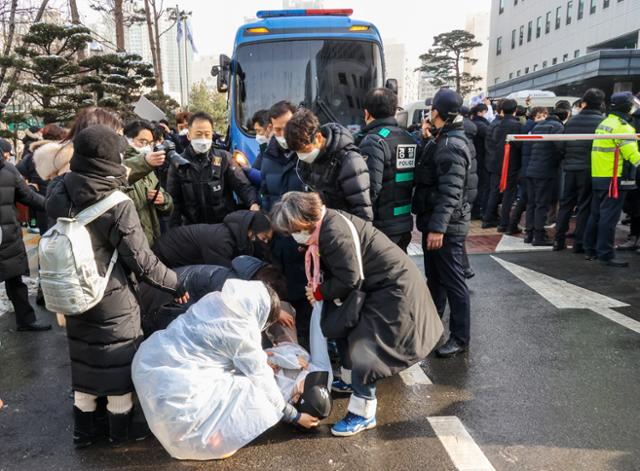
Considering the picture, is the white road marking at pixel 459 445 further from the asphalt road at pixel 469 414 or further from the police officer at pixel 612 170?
the police officer at pixel 612 170

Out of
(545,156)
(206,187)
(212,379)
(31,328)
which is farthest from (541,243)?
(31,328)

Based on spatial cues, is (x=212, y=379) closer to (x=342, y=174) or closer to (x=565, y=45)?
(x=342, y=174)

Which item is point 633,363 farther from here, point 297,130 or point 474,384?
point 297,130

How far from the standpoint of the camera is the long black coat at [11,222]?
177 inches

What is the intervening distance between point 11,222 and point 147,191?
1454mm

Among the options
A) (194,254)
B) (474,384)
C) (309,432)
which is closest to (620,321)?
(474,384)

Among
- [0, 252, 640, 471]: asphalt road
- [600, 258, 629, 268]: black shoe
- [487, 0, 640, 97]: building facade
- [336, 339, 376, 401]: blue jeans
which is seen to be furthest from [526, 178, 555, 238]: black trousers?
[487, 0, 640, 97]: building facade

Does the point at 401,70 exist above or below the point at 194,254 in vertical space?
above

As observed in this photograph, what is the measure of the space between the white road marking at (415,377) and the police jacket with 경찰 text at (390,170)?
1.04 m

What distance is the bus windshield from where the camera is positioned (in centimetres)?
711

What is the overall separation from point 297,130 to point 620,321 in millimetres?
3423

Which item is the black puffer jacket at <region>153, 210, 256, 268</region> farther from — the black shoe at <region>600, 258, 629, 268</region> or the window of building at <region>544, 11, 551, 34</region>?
the window of building at <region>544, 11, 551, 34</region>

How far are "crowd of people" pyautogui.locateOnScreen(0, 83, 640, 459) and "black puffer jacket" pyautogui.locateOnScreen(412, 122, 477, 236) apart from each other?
11mm

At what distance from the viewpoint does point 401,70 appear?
358 feet
